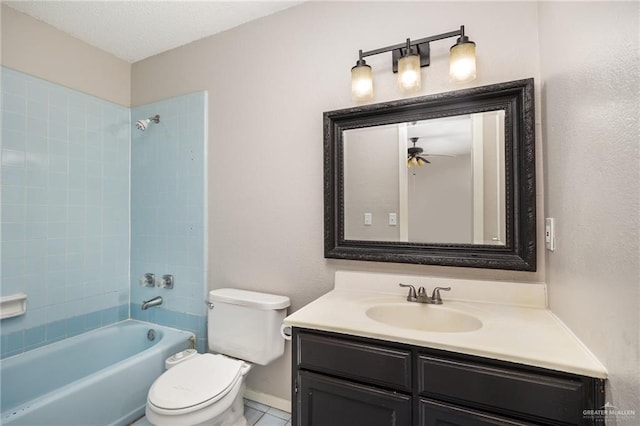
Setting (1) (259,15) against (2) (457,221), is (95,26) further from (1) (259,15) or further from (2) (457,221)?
(2) (457,221)

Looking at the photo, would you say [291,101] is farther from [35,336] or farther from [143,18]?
[35,336]

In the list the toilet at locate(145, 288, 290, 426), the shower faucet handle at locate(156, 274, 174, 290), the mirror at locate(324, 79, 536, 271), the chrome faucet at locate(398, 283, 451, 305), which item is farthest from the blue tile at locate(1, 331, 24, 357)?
the chrome faucet at locate(398, 283, 451, 305)

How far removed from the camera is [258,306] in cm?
166

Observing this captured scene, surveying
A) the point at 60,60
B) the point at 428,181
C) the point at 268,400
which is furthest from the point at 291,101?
the point at 268,400

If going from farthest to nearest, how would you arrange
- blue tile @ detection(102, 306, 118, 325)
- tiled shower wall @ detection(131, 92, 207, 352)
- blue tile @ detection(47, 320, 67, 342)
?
blue tile @ detection(102, 306, 118, 325)
tiled shower wall @ detection(131, 92, 207, 352)
blue tile @ detection(47, 320, 67, 342)

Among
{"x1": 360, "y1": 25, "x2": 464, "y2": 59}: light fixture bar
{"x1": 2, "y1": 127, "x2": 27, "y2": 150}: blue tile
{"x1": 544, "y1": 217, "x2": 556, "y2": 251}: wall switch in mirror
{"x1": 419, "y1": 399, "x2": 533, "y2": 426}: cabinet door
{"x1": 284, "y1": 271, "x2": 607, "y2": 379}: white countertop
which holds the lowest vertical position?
{"x1": 419, "y1": 399, "x2": 533, "y2": 426}: cabinet door

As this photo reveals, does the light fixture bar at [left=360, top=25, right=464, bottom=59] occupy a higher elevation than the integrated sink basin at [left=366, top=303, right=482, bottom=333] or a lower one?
higher

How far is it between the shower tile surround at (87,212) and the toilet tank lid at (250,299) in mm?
319

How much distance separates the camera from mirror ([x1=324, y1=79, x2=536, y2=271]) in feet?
4.18

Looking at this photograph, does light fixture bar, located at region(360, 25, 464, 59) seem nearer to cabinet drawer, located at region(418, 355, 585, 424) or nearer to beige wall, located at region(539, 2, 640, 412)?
beige wall, located at region(539, 2, 640, 412)

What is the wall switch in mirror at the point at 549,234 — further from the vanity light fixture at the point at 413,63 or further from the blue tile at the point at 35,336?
the blue tile at the point at 35,336

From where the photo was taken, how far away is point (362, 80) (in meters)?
1.50

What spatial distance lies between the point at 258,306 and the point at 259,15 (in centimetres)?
178

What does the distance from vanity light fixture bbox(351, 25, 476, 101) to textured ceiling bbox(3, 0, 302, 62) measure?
0.70 meters
